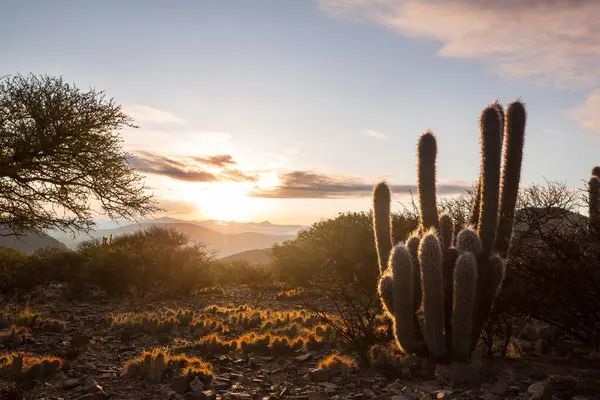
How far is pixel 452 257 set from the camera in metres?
9.02

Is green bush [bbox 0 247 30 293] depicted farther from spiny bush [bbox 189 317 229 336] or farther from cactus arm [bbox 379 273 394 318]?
cactus arm [bbox 379 273 394 318]

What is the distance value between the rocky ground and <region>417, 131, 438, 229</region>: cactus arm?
2905 millimetres

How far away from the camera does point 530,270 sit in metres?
8.53

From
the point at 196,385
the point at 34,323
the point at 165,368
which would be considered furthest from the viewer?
the point at 34,323

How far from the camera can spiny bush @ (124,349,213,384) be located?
26.8ft

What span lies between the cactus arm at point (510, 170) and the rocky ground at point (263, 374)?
2184 millimetres

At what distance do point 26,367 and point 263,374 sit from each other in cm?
410

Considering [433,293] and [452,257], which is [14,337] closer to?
[433,293]

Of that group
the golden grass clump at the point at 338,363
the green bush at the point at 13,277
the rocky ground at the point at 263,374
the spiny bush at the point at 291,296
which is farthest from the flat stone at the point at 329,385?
the green bush at the point at 13,277

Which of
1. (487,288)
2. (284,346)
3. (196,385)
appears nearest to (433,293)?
(487,288)

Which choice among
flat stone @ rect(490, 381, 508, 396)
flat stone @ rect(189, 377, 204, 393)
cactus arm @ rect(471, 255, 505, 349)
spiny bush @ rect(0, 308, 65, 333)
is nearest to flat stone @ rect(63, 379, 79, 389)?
flat stone @ rect(189, 377, 204, 393)

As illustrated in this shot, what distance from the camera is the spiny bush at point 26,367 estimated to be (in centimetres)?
816

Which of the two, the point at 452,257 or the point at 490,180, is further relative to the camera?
→ the point at 490,180

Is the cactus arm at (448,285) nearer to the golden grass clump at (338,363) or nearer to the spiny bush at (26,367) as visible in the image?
the golden grass clump at (338,363)
